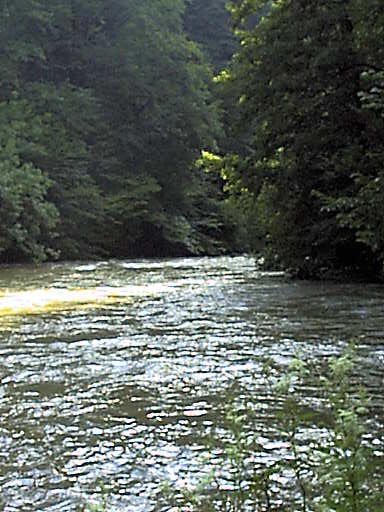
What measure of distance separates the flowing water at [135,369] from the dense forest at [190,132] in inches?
83.2

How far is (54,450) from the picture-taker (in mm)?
3977

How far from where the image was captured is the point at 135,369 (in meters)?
5.91

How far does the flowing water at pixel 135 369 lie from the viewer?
3.65 meters

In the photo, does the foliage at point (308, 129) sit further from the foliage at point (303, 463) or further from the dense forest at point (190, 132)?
the foliage at point (303, 463)

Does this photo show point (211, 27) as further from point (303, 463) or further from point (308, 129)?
point (303, 463)

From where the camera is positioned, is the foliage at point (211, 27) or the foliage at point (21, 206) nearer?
the foliage at point (21, 206)

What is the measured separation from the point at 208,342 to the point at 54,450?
318cm

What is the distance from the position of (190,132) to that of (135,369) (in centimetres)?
2522

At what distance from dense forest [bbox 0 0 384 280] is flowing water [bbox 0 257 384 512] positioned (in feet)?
6.94

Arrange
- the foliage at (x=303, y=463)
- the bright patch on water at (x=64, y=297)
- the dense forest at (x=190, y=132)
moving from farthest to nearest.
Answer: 1. the dense forest at (x=190, y=132)
2. the bright patch on water at (x=64, y=297)
3. the foliage at (x=303, y=463)

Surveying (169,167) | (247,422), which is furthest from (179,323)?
(169,167)

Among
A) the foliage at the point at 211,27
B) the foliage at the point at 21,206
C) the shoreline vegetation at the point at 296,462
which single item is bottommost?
the shoreline vegetation at the point at 296,462

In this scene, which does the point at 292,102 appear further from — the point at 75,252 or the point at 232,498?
the point at 75,252

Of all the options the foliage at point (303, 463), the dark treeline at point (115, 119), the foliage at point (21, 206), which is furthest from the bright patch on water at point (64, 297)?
the dark treeline at point (115, 119)
